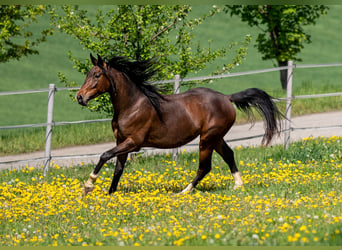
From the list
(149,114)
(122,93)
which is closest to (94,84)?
(122,93)

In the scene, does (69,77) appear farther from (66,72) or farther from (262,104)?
(262,104)

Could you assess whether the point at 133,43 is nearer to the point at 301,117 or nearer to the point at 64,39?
the point at 301,117

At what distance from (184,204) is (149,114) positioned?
1.56 metres

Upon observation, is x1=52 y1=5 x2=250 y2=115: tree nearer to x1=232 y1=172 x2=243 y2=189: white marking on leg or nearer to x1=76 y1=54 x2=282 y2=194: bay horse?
x1=76 y1=54 x2=282 y2=194: bay horse

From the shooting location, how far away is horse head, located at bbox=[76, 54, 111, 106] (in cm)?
833

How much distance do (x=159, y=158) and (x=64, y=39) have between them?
15156 millimetres

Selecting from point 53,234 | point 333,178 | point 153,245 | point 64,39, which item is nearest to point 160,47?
point 333,178

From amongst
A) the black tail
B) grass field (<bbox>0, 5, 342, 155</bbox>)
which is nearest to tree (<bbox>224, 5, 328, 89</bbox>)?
grass field (<bbox>0, 5, 342, 155</bbox>)

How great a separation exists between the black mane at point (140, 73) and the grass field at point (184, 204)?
1.39 m

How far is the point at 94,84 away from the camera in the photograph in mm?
8406

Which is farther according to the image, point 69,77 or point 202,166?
point 69,77

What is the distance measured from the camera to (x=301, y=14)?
20859 millimetres

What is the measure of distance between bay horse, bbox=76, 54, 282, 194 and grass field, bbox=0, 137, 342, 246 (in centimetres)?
60

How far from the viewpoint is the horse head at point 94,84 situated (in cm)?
833
